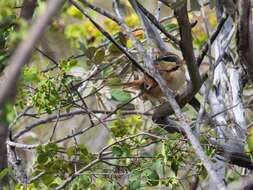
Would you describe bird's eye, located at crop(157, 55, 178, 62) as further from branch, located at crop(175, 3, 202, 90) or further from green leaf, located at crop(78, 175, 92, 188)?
green leaf, located at crop(78, 175, 92, 188)

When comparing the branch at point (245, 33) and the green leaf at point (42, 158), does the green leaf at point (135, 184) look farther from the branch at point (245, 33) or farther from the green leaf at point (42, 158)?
the branch at point (245, 33)

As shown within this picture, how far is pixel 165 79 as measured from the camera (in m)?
2.45

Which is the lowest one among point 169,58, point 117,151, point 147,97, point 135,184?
point 135,184

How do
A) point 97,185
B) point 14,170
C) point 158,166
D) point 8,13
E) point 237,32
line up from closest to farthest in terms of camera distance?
point 8,13 < point 237,32 < point 158,166 < point 97,185 < point 14,170

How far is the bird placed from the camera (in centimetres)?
239

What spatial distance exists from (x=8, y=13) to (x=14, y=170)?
35.6 inches

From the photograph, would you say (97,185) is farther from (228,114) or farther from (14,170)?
(228,114)

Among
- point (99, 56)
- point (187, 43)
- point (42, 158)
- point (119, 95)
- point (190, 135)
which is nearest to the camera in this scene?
point (190, 135)

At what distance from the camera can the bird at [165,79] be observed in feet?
7.84

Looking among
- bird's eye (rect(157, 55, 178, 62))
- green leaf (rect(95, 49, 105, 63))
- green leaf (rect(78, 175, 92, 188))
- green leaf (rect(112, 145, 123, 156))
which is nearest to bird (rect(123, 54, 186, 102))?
bird's eye (rect(157, 55, 178, 62))

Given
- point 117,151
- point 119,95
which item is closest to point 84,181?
Answer: point 117,151

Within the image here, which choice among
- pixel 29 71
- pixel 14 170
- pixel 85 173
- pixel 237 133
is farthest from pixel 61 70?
pixel 237 133

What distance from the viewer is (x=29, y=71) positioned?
73.1 inches

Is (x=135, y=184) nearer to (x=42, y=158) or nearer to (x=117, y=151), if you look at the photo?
(x=117, y=151)
